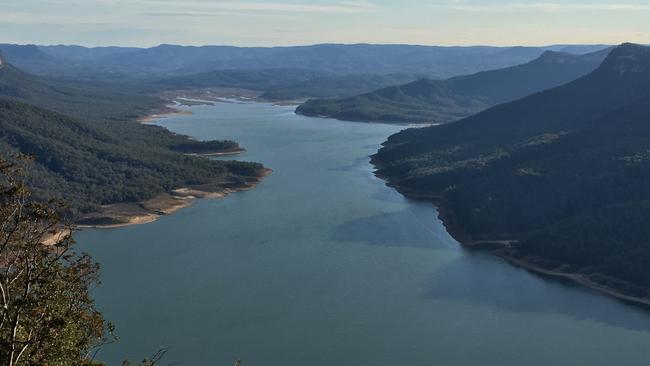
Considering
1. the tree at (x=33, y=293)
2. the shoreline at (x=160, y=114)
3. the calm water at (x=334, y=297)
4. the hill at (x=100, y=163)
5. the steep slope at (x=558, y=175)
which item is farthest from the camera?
the shoreline at (x=160, y=114)

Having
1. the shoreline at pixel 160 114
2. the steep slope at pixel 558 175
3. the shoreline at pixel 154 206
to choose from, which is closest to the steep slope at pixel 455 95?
the shoreline at pixel 160 114

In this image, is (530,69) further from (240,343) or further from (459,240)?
(240,343)

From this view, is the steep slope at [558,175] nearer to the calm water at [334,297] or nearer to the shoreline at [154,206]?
the calm water at [334,297]

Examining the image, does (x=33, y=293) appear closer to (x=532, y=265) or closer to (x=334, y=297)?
(x=334, y=297)

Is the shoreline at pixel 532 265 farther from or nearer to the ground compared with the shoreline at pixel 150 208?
farther from the ground

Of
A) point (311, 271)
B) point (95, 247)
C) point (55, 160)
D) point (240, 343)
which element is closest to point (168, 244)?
point (95, 247)

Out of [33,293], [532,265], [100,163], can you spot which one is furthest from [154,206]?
[33,293]

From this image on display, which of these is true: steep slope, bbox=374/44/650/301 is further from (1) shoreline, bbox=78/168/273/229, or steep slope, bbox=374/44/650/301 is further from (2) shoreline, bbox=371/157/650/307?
(1) shoreline, bbox=78/168/273/229
